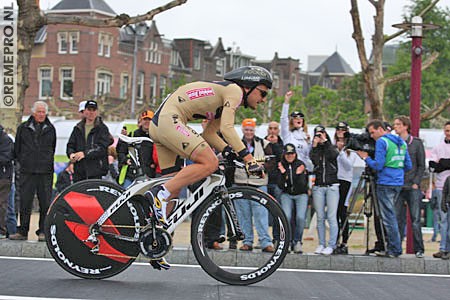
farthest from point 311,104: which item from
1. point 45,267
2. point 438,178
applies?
point 45,267

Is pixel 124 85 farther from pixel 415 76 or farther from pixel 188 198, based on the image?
pixel 188 198

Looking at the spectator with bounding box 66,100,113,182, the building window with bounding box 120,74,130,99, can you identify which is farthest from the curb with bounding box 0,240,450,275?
the building window with bounding box 120,74,130,99

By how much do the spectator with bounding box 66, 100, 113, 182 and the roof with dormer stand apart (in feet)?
200

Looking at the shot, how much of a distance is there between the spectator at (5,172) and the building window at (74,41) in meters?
60.4

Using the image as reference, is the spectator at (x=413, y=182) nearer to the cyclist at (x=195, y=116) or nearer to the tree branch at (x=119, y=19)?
the cyclist at (x=195, y=116)

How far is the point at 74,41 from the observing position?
73.2 m

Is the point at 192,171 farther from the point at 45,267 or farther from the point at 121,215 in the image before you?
the point at 45,267

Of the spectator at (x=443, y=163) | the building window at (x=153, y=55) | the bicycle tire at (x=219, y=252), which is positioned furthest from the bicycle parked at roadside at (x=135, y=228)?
the building window at (x=153, y=55)

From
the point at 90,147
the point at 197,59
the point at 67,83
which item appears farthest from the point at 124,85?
the point at 90,147

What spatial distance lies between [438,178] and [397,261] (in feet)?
7.81

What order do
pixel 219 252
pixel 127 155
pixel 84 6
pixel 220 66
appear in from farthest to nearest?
pixel 220 66, pixel 84 6, pixel 127 155, pixel 219 252

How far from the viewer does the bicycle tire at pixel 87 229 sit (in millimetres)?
8367

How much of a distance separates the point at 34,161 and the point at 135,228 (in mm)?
4948

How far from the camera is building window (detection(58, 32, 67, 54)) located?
7306cm
